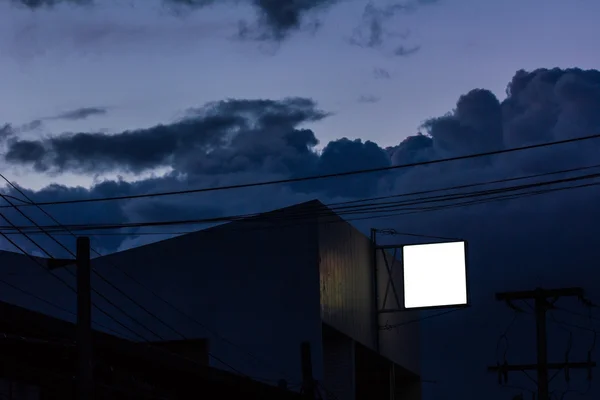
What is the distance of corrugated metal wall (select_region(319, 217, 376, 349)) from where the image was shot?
107 feet

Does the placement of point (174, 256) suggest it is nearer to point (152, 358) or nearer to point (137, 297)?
point (137, 297)

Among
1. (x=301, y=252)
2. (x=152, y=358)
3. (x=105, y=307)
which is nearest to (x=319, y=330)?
(x=301, y=252)

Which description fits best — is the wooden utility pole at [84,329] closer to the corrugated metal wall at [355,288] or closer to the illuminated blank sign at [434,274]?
the corrugated metal wall at [355,288]

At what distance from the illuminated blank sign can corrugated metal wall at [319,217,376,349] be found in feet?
8.34

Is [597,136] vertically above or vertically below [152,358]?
above

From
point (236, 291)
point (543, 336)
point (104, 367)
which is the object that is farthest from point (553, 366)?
point (104, 367)

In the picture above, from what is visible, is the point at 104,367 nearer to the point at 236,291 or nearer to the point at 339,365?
the point at 236,291

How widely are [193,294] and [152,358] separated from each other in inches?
568

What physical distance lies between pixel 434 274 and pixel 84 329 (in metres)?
24.6

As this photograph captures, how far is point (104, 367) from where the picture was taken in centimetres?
1948

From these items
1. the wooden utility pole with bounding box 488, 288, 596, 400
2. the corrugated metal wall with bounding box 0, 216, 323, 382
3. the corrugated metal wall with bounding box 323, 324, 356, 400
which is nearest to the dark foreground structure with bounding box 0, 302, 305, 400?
the corrugated metal wall with bounding box 0, 216, 323, 382

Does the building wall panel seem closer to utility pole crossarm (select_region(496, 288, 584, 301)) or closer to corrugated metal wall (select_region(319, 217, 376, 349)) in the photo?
corrugated metal wall (select_region(319, 217, 376, 349))

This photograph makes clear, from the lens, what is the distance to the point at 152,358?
19.4 meters

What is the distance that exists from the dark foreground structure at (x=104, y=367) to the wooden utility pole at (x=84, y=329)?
0.54 meters
